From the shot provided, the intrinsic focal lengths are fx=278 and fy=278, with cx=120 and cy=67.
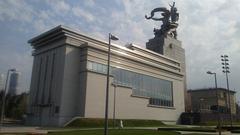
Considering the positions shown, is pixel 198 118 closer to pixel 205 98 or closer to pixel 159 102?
pixel 159 102

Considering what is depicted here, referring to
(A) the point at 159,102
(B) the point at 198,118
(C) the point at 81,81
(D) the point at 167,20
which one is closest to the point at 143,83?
(A) the point at 159,102

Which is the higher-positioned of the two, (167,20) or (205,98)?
(167,20)

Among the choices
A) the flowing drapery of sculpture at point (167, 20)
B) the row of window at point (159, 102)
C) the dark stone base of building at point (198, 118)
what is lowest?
the dark stone base of building at point (198, 118)

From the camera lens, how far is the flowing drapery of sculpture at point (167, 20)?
116 meters

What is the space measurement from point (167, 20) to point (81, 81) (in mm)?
63712

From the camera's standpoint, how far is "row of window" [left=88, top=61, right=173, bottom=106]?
71.3 metres

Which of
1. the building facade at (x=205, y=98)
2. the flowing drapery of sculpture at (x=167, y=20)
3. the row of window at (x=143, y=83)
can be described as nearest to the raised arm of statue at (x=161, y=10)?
the flowing drapery of sculpture at (x=167, y=20)

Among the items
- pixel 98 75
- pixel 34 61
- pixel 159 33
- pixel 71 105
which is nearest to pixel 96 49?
pixel 98 75

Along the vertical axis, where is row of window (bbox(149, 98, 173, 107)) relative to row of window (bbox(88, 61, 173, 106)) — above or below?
below

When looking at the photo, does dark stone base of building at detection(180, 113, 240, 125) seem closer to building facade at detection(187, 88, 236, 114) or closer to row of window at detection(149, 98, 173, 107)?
row of window at detection(149, 98, 173, 107)

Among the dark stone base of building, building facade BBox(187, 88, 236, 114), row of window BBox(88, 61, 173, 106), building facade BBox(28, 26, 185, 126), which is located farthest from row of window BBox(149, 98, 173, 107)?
building facade BBox(187, 88, 236, 114)

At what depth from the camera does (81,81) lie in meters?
65.3

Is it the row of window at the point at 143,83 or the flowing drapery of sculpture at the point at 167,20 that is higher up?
the flowing drapery of sculpture at the point at 167,20

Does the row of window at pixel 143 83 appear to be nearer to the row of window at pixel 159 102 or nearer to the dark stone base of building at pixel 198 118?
Result: the row of window at pixel 159 102
